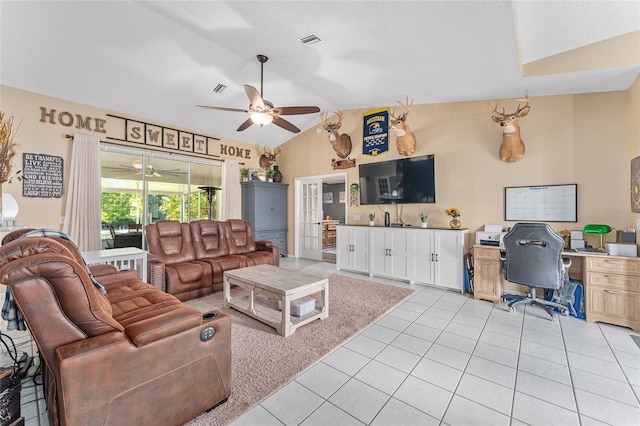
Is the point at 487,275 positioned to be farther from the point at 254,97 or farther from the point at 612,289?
the point at 254,97

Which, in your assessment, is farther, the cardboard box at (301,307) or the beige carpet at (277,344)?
the cardboard box at (301,307)

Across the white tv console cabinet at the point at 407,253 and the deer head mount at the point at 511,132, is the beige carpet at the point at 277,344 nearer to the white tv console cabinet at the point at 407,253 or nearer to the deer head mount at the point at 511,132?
the white tv console cabinet at the point at 407,253

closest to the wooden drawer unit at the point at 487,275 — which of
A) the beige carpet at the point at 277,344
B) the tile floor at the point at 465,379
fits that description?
the tile floor at the point at 465,379

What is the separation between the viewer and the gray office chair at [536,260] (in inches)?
113

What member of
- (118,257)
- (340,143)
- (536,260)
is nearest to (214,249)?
(118,257)

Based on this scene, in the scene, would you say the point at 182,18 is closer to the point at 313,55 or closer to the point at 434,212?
the point at 313,55

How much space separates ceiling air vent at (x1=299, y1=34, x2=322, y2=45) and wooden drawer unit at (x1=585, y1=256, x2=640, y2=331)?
12.6 feet

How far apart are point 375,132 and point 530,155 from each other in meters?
2.53

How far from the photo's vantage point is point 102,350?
120 centimetres

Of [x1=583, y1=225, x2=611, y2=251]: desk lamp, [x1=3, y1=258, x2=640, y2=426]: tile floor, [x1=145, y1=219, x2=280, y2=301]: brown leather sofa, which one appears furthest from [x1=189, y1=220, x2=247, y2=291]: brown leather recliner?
[x1=583, y1=225, x2=611, y2=251]: desk lamp

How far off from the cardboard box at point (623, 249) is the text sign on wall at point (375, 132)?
3322 mm

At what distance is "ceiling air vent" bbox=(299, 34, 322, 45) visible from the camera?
9.46 feet

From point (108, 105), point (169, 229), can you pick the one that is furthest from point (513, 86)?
point (108, 105)

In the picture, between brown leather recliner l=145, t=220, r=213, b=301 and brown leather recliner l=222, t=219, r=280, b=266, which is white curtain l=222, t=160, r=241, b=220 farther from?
brown leather recliner l=145, t=220, r=213, b=301
